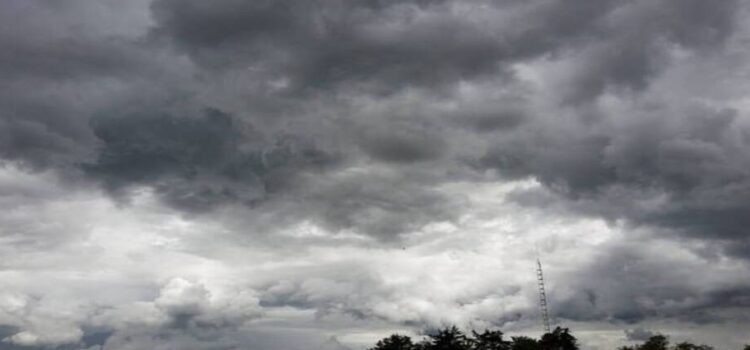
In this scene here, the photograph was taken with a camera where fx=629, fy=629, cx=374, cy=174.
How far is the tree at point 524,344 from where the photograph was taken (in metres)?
118

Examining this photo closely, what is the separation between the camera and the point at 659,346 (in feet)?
375

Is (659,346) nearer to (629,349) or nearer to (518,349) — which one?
(629,349)

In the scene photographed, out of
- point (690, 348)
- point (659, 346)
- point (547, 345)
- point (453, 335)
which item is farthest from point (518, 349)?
point (690, 348)

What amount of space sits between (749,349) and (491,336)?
45.0 metres

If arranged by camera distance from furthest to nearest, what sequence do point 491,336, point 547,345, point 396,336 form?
point 396,336
point 491,336
point 547,345

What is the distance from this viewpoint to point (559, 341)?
117 metres

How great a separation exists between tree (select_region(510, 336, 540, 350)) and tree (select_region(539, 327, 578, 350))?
4.19ft

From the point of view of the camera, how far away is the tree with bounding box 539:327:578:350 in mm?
117312

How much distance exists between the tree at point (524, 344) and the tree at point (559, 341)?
1.28m

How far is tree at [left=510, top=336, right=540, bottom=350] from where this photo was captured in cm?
11781

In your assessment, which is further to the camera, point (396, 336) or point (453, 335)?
point (396, 336)

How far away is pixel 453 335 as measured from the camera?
127188 mm

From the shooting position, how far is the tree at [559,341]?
117312 millimetres

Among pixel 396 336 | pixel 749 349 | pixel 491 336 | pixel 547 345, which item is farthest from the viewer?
pixel 396 336
